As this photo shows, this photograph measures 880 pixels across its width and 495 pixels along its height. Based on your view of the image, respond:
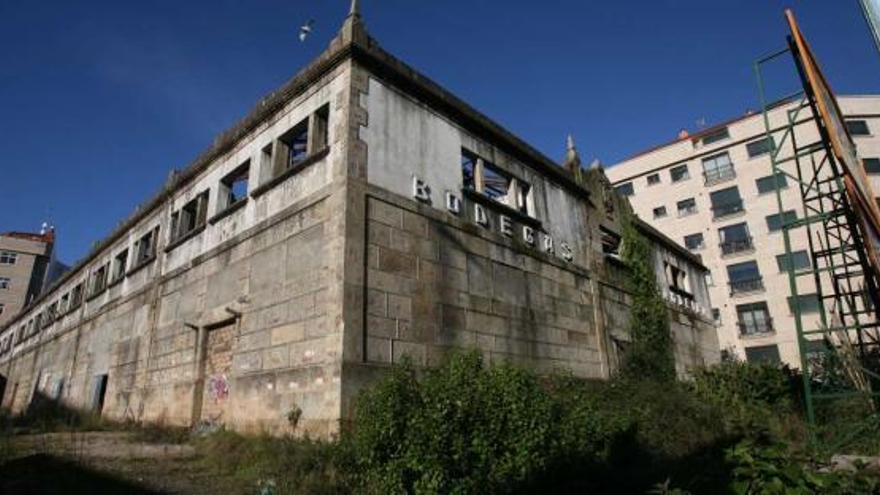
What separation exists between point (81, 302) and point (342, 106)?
1703 cm

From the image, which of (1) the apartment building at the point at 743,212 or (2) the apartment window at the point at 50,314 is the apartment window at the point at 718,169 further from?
(2) the apartment window at the point at 50,314

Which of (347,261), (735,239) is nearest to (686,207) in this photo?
(735,239)

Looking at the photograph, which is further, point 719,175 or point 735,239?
point 719,175

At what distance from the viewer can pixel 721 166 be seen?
38.8 m

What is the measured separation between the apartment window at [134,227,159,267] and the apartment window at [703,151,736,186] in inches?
1441

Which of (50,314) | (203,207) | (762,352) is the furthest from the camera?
(762,352)

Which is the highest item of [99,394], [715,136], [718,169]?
[715,136]

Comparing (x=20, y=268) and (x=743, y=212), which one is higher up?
(x=20, y=268)

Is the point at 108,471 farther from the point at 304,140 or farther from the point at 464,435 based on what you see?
the point at 304,140

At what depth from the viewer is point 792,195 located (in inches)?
1410

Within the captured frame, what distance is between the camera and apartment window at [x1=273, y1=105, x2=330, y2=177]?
1000cm

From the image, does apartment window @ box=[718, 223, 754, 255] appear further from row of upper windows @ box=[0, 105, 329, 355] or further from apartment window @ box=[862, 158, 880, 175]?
row of upper windows @ box=[0, 105, 329, 355]

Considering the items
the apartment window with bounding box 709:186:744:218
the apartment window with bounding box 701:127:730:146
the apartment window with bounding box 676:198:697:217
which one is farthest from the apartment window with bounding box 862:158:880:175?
the apartment window with bounding box 676:198:697:217

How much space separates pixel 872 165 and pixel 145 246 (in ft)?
136
